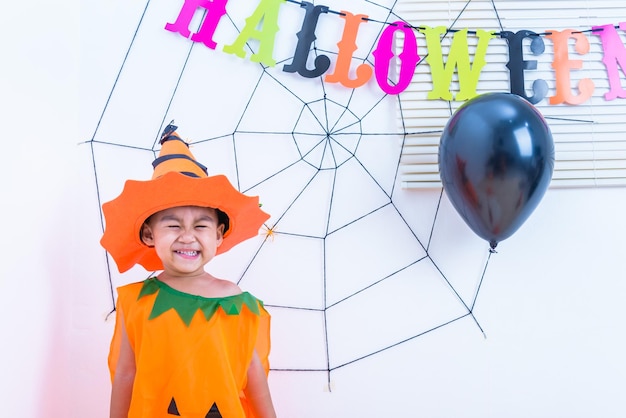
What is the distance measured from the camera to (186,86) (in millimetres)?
1575

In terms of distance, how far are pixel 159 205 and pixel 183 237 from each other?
0.27ft

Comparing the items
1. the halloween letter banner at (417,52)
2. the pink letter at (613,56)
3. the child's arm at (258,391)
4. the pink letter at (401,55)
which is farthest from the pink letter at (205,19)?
the pink letter at (613,56)

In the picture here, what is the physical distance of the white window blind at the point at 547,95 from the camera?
4.99 ft

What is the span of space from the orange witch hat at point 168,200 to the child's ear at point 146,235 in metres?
0.01

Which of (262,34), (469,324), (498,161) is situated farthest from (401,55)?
(469,324)

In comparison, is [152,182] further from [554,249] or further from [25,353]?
[554,249]

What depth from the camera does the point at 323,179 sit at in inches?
61.3

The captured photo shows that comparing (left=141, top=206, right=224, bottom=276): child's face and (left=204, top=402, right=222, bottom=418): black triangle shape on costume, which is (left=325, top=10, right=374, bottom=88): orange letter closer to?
(left=141, top=206, right=224, bottom=276): child's face

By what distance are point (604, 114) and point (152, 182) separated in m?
1.23

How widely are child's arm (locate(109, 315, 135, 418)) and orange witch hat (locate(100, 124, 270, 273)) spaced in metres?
0.17

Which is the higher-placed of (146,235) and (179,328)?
(146,235)

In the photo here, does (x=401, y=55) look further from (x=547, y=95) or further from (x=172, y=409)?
(x=172, y=409)

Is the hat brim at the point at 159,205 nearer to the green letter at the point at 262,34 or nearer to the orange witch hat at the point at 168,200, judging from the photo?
the orange witch hat at the point at 168,200

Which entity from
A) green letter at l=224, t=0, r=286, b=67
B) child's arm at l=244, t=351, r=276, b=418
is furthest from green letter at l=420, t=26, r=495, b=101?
child's arm at l=244, t=351, r=276, b=418
